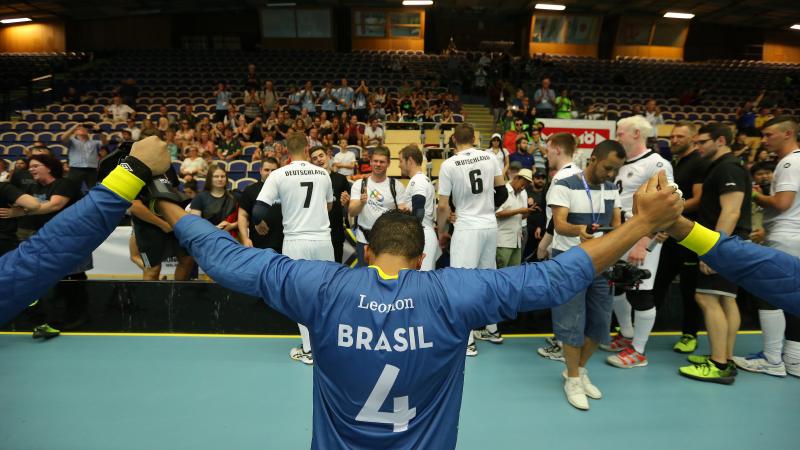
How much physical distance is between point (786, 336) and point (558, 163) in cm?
225

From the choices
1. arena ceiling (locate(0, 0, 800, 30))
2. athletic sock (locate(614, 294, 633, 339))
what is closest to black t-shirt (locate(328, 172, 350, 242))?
athletic sock (locate(614, 294, 633, 339))

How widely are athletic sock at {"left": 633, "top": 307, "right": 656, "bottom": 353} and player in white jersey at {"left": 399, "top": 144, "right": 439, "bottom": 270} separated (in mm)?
1794

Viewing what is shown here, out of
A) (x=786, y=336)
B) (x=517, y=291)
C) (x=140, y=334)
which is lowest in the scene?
(x=140, y=334)

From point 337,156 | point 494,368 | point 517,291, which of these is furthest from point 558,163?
point 337,156

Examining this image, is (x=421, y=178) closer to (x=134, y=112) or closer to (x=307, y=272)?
(x=307, y=272)

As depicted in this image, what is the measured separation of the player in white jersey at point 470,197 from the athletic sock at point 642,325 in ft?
3.76

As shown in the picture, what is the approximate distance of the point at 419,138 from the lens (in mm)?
11766

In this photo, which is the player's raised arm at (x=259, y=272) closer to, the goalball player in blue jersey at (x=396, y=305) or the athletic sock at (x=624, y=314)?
the goalball player in blue jersey at (x=396, y=305)

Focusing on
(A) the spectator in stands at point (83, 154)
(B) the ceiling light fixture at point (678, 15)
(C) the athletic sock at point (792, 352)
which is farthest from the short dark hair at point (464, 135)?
(B) the ceiling light fixture at point (678, 15)

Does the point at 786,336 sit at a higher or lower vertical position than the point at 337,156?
lower

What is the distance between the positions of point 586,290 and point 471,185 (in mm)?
1374

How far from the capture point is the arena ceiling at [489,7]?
68.1ft

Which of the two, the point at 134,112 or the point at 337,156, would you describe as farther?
Answer: the point at 134,112

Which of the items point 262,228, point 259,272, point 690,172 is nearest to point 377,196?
point 262,228
